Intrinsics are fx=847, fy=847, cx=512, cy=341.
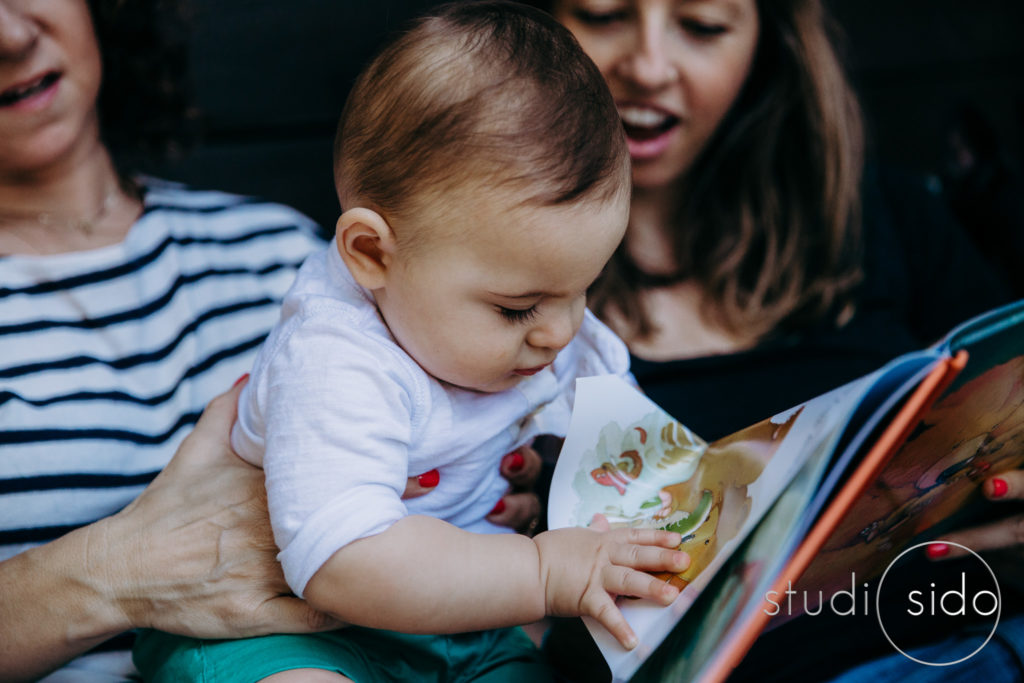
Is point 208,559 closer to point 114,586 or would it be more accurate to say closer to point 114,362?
point 114,586

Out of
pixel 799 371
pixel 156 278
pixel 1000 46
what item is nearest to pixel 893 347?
pixel 799 371

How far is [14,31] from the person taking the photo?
1014mm

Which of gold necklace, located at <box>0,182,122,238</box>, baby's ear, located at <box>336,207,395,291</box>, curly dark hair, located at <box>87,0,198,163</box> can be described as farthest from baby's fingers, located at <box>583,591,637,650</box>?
curly dark hair, located at <box>87,0,198,163</box>

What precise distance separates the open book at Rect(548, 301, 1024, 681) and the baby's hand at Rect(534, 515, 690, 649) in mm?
16

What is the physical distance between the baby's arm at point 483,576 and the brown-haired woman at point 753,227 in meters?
0.53

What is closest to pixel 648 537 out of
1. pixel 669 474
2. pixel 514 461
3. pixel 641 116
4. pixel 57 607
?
pixel 669 474

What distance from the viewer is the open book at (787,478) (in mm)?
624

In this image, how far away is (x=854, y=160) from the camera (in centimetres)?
155

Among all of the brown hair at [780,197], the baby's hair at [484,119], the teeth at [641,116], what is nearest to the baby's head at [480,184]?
the baby's hair at [484,119]

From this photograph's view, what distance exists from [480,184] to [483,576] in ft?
1.16

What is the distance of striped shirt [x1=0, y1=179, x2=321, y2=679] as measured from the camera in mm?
1010

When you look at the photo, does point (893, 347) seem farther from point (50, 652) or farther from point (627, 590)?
point (50, 652)

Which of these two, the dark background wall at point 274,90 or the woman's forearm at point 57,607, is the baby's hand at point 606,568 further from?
the dark background wall at point 274,90

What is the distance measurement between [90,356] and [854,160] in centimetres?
130
